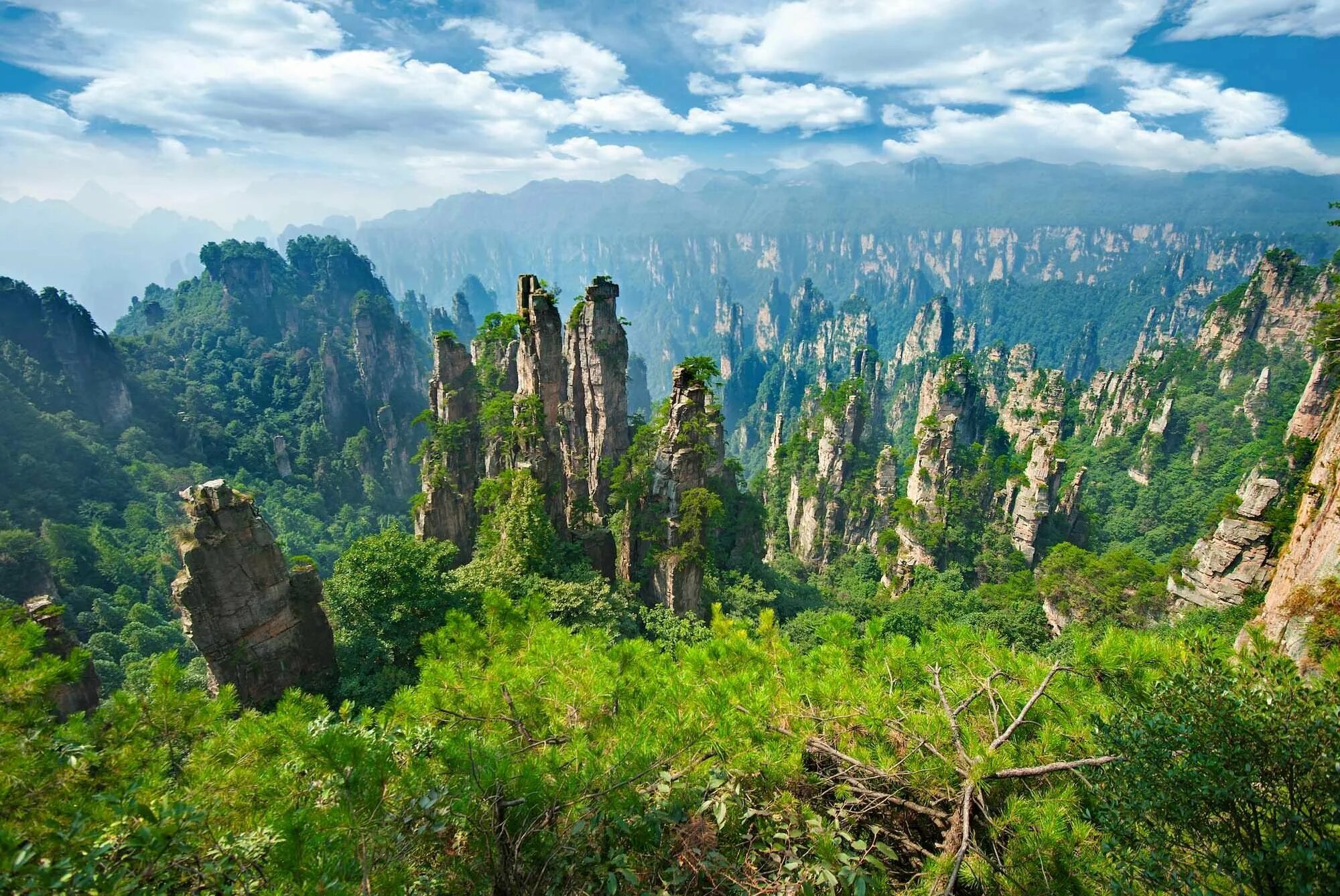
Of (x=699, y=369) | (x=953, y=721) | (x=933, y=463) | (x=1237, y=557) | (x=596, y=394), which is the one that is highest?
(x=699, y=369)

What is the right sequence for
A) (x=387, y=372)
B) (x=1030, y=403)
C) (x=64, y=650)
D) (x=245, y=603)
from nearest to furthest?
(x=64, y=650), (x=245, y=603), (x=1030, y=403), (x=387, y=372)

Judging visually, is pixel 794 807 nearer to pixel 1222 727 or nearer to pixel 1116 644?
pixel 1222 727

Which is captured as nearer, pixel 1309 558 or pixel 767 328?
pixel 1309 558

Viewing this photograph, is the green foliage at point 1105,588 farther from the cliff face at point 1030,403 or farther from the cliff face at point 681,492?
the cliff face at point 1030,403

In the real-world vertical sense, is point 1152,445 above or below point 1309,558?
below

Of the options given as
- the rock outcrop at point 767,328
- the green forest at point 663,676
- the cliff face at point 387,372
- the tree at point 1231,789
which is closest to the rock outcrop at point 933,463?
the green forest at point 663,676

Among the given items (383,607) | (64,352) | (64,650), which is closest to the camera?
(64,650)

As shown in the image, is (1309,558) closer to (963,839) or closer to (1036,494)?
(963,839)

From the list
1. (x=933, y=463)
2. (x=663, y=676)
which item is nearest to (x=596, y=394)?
(x=663, y=676)

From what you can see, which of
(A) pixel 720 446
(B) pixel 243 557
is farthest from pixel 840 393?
(B) pixel 243 557
